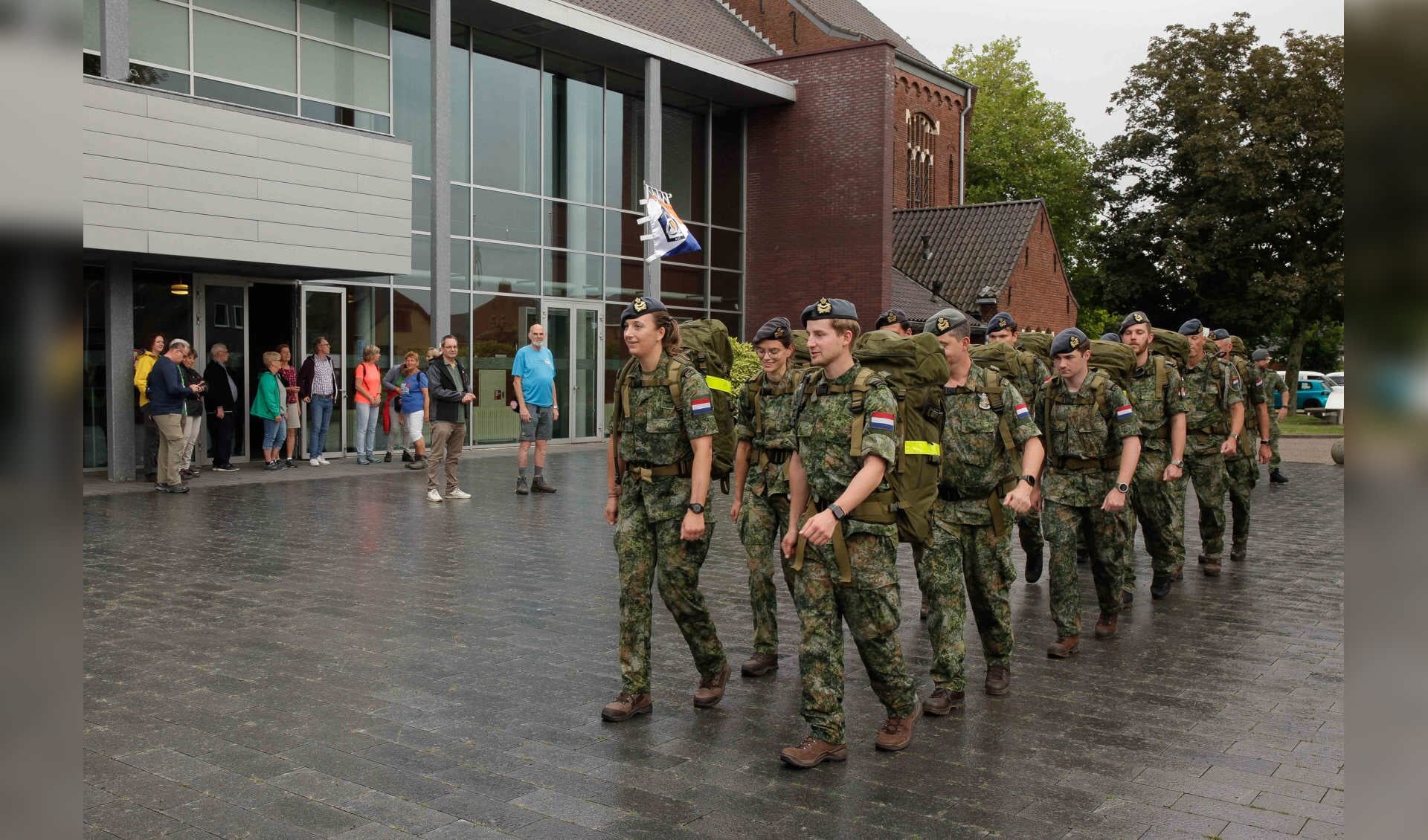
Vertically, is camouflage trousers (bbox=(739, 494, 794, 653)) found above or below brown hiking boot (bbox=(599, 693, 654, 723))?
above

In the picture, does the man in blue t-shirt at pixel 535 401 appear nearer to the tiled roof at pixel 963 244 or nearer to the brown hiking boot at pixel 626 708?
the brown hiking boot at pixel 626 708

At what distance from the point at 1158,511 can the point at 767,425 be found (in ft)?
14.0

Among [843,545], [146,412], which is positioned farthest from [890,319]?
[146,412]

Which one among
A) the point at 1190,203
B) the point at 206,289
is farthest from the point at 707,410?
the point at 1190,203

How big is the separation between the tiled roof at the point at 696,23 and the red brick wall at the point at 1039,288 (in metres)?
10.7

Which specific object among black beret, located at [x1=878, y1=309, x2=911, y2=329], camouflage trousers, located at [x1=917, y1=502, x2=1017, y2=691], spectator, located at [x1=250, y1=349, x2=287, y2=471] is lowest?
camouflage trousers, located at [x1=917, y1=502, x2=1017, y2=691]

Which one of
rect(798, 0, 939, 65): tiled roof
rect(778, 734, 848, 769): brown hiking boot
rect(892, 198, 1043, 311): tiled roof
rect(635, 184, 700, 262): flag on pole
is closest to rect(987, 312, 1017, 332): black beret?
rect(778, 734, 848, 769): brown hiking boot

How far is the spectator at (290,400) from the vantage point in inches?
735

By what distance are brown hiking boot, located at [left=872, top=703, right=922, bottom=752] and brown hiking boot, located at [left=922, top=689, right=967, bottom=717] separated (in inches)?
19.6

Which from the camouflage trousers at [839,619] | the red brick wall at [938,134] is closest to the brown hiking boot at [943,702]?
the camouflage trousers at [839,619]

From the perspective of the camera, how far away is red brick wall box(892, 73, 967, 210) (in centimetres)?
3716

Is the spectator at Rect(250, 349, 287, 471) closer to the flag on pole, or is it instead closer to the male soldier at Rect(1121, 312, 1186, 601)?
the flag on pole

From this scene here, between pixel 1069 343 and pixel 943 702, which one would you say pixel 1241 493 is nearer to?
pixel 1069 343
